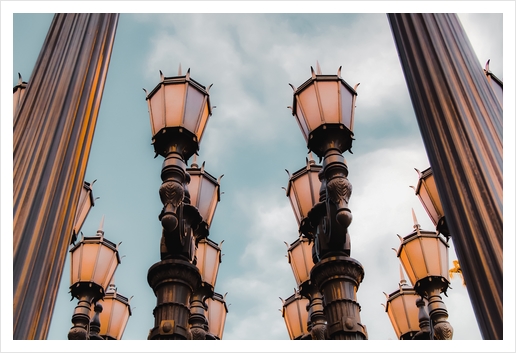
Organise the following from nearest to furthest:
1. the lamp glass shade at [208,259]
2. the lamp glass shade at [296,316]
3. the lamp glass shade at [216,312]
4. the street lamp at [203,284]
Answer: the street lamp at [203,284] < the lamp glass shade at [208,259] < the lamp glass shade at [296,316] < the lamp glass shade at [216,312]

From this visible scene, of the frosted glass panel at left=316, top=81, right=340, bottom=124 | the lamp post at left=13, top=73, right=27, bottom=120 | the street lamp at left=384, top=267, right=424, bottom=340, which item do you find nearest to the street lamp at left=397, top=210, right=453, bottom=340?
the street lamp at left=384, top=267, right=424, bottom=340

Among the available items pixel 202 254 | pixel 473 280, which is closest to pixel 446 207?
pixel 473 280

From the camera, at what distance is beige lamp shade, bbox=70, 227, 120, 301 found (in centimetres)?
596

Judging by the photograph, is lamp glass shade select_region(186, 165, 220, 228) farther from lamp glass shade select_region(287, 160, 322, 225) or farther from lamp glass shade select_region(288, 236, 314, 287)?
lamp glass shade select_region(288, 236, 314, 287)

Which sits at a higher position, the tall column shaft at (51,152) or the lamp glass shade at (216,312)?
the lamp glass shade at (216,312)

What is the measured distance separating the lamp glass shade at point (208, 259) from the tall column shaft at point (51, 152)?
296 cm

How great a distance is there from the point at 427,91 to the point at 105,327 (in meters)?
5.25

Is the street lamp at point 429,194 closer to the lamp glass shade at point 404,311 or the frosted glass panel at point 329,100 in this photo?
the frosted glass panel at point 329,100

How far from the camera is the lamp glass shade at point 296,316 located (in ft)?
24.6

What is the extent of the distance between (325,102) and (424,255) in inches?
80.2

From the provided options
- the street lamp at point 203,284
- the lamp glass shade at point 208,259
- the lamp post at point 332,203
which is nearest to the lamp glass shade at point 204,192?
the street lamp at point 203,284

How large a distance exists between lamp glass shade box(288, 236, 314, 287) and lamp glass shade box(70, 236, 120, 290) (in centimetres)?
202

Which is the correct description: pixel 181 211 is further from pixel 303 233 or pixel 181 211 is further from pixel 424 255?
pixel 424 255

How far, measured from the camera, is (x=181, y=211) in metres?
5.00
